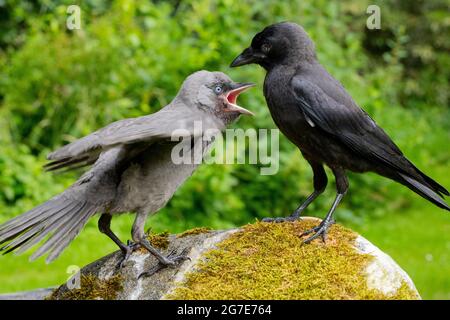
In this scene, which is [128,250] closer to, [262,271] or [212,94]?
[262,271]

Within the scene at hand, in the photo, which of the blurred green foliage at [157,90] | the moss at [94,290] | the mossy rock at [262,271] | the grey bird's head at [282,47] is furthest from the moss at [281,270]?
the blurred green foliage at [157,90]

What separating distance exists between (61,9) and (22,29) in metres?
2.38

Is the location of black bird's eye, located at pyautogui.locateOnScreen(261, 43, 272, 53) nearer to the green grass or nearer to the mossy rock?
the mossy rock

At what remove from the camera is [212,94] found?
3.93m

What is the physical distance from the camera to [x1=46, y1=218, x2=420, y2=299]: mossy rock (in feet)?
11.1

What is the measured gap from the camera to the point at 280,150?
8047 mm

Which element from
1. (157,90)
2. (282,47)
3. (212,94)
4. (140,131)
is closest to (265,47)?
(282,47)

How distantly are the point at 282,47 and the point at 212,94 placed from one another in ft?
1.97

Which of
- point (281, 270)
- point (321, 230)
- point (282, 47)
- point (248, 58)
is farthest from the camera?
point (248, 58)

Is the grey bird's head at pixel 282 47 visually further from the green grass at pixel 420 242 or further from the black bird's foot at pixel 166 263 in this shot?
the green grass at pixel 420 242

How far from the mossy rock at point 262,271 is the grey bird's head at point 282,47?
39.0 inches

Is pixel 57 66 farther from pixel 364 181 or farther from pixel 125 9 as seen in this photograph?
pixel 364 181

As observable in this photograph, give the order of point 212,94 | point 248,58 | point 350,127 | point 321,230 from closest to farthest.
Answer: point 321,230 < point 212,94 < point 350,127 < point 248,58
